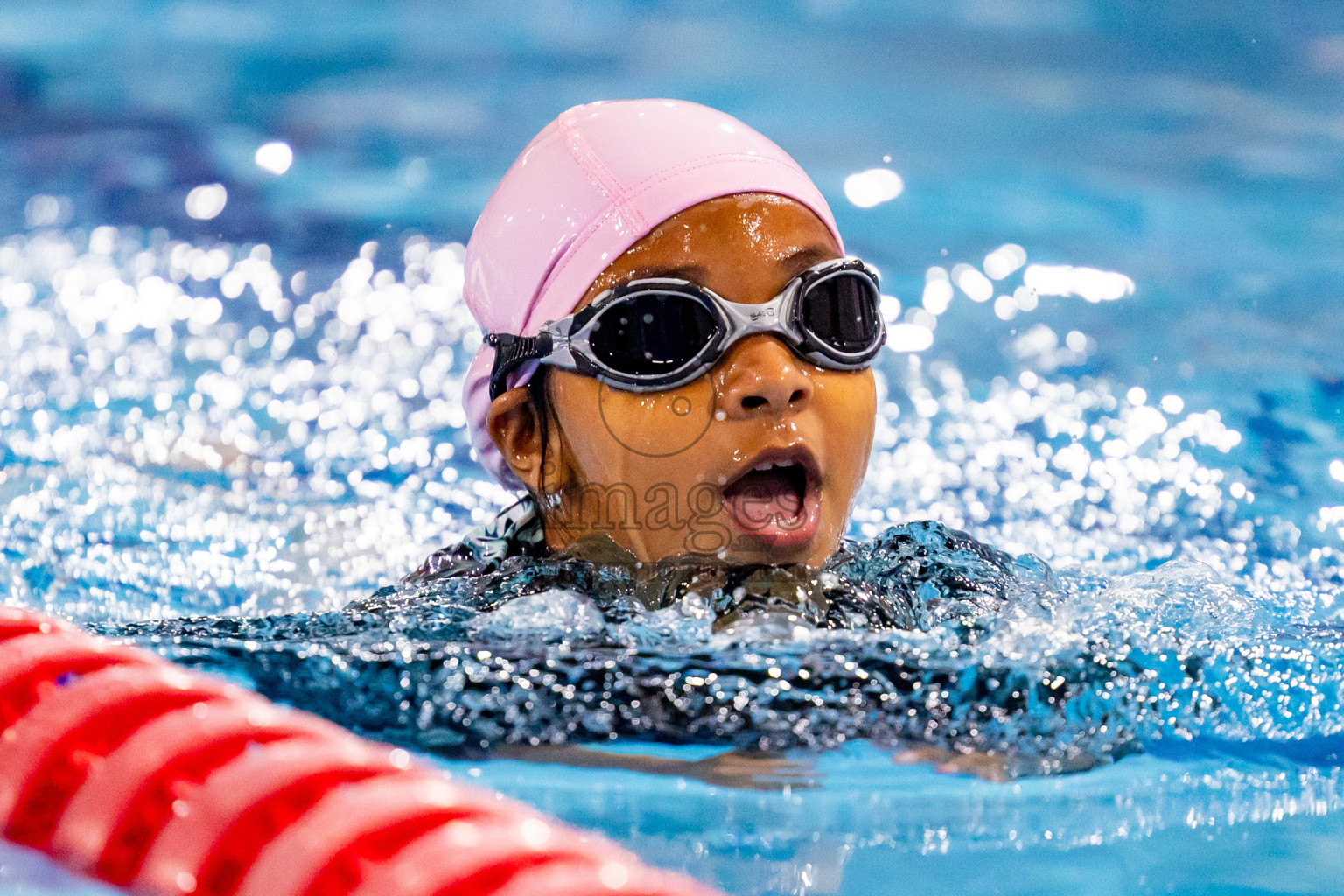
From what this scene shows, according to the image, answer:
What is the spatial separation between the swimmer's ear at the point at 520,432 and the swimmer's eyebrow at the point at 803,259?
536mm

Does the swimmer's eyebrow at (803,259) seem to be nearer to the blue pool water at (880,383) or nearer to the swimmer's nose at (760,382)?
the swimmer's nose at (760,382)

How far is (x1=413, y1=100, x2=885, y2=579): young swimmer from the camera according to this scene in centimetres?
230

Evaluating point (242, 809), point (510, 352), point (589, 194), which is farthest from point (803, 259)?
point (242, 809)

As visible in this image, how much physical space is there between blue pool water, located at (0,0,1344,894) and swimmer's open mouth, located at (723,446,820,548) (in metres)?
0.20

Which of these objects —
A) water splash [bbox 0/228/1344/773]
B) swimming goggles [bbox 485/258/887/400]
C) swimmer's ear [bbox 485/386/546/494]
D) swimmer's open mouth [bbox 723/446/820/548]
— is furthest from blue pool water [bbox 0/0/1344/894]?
swimming goggles [bbox 485/258/887/400]

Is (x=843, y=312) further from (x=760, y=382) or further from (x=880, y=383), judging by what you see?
(x=880, y=383)

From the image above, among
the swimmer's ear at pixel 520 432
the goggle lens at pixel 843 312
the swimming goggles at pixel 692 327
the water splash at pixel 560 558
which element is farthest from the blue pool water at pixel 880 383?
the goggle lens at pixel 843 312

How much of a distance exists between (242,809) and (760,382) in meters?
1.15

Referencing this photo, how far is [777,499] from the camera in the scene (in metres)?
2.34

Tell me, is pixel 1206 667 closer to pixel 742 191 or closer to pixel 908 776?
pixel 908 776

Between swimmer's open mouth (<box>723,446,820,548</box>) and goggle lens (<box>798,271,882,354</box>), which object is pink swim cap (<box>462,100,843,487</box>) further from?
swimmer's open mouth (<box>723,446,820,548</box>)

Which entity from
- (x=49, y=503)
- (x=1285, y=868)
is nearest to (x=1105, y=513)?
(x=1285, y=868)

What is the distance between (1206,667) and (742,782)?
2.46ft

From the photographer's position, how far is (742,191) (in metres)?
2.40
